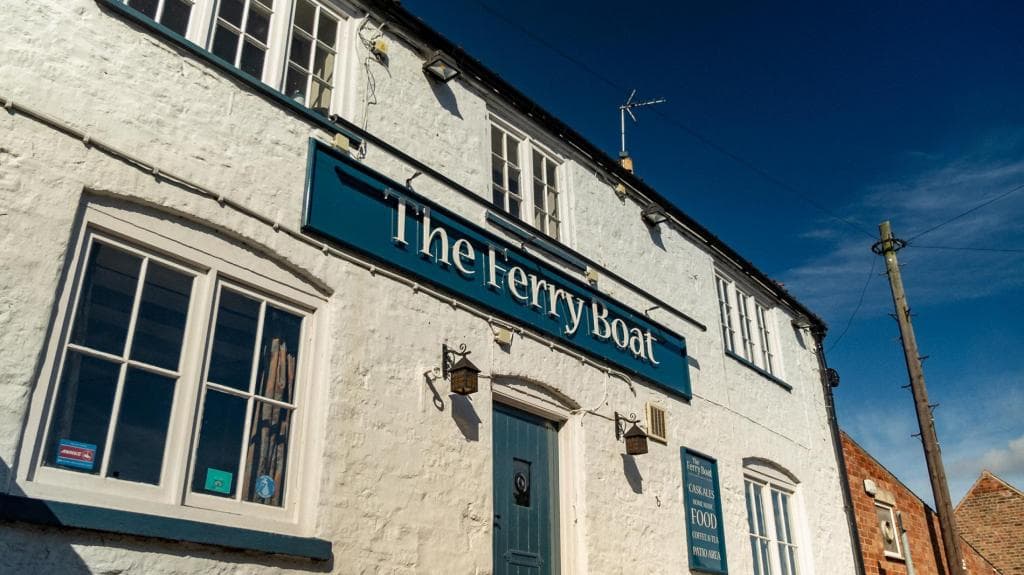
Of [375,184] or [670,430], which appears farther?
[670,430]

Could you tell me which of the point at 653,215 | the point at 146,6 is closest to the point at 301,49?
the point at 146,6

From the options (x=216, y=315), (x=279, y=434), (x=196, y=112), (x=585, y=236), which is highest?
(x=585, y=236)

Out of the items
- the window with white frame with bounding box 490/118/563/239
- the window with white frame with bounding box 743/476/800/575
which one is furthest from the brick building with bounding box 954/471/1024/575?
the window with white frame with bounding box 490/118/563/239

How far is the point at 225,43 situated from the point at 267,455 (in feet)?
10.6

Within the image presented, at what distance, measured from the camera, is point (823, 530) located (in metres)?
11.8

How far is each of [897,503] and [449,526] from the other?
36.2 feet

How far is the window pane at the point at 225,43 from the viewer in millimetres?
6266

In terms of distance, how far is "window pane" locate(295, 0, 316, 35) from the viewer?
705 centimetres

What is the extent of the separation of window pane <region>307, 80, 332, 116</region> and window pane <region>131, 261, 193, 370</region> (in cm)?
221

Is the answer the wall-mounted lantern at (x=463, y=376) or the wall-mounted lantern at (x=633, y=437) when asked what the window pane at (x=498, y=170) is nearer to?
the wall-mounted lantern at (x=463, y=376)

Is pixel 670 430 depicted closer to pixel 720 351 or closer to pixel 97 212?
pixel 720 351

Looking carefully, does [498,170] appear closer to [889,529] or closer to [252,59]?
[252,59]

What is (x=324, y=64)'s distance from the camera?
7.12 meters

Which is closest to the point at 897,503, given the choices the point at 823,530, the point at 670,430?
the point at 823,530
